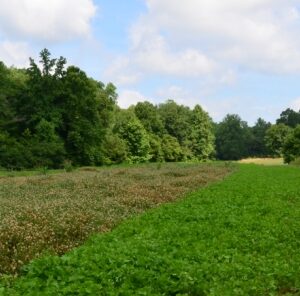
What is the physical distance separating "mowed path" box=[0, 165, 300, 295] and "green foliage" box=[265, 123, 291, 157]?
135677 mm

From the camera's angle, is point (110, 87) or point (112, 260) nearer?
point (112, 260)

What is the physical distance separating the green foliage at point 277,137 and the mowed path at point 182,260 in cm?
13568

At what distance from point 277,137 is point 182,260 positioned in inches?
5682

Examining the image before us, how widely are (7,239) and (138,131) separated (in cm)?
9266

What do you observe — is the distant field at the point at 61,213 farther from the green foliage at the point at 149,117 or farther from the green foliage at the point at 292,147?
the green foliage at the point at 149,117

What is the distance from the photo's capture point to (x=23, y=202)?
Result: 20.1 metres

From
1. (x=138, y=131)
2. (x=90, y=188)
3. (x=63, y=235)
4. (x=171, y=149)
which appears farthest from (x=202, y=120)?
(x=63, y=235)

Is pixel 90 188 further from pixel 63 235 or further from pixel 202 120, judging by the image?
pixel 202 120

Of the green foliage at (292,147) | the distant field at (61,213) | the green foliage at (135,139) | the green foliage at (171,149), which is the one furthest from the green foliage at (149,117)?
the distant field at (61,213)

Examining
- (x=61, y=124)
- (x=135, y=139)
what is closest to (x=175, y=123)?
(x=135, y=139)

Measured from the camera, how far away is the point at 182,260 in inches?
422

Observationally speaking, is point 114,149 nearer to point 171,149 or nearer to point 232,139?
point 171,149

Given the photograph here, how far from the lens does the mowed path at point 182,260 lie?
28.6 feet

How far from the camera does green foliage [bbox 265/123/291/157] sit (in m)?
149
